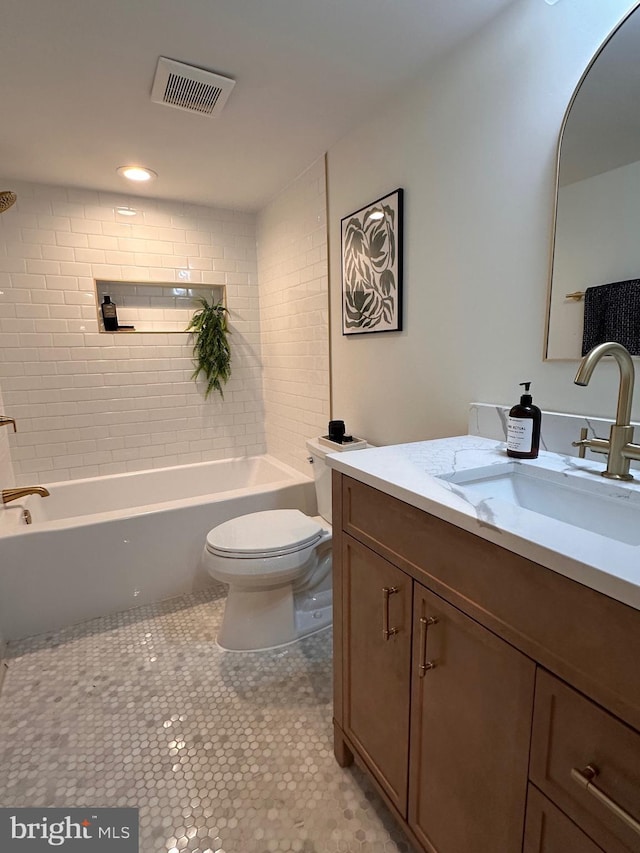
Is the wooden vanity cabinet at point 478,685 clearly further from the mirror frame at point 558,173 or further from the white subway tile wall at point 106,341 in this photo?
the white subway tile wall at point 106,341

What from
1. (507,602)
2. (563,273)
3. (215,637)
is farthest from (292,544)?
(563,273)

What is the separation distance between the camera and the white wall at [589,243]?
1.01 meters

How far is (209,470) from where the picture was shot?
3.03 metres

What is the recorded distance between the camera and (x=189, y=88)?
154cm

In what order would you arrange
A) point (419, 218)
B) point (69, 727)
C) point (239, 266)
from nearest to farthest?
point (69, 727) → point (419, 218) → point (239, 266)

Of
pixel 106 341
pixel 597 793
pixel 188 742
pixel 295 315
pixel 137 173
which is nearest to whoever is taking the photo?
pixel 597 793

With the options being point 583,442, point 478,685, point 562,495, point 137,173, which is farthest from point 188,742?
point 137,173

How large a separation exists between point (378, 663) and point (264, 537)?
800mm

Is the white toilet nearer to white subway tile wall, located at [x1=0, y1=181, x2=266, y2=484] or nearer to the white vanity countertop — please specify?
the white vanity countertop

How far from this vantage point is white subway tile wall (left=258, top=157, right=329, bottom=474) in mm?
2297

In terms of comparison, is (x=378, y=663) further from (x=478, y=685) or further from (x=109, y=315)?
(x=109, y=315)

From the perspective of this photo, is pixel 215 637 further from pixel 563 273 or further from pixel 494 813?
pixel 563 273

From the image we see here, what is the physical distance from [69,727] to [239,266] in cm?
269

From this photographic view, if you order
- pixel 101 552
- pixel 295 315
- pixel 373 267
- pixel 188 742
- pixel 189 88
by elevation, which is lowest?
pixel 188 742
